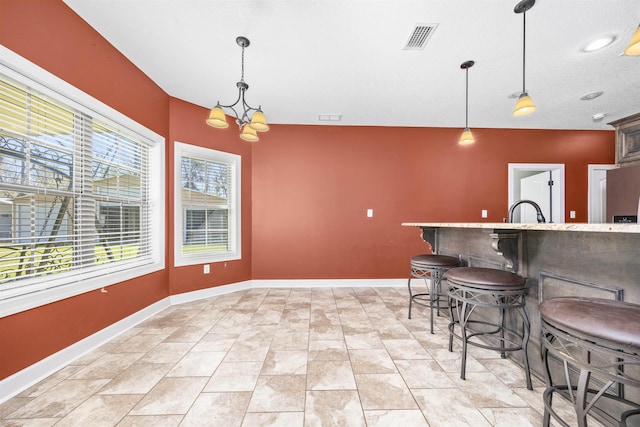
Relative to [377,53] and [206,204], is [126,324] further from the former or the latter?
[377,53]

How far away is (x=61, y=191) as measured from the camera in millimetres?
1882

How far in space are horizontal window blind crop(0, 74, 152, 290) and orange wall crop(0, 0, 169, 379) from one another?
0.72ft

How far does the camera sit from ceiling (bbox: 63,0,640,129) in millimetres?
1859

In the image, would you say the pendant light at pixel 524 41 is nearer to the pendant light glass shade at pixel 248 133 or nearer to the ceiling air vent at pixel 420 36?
the ceiling air vent at pixel 420 36

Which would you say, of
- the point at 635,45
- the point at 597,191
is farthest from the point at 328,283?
the point at 597,191

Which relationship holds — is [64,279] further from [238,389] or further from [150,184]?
[238,389]

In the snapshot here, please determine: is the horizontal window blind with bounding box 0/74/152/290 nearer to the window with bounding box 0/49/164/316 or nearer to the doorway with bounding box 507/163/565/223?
the window with bounding box 0/49/164/316

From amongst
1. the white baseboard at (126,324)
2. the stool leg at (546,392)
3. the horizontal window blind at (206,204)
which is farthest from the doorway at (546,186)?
the horizontal window blind at (206,204)

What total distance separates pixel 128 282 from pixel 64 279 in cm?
64

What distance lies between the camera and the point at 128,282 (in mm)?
2490

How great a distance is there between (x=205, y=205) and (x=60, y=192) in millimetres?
1681

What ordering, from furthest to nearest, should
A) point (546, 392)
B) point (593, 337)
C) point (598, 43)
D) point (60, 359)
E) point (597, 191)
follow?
point (597, 191) < point (598, 43) < point (60, 359) < point (546, 392) < point (593, 337)

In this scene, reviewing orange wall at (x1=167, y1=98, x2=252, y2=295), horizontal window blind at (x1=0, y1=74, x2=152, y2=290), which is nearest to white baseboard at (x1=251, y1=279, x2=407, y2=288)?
orange wall at (x1=167, y1=98, x2=252, y2=295)

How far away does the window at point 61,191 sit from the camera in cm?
158
